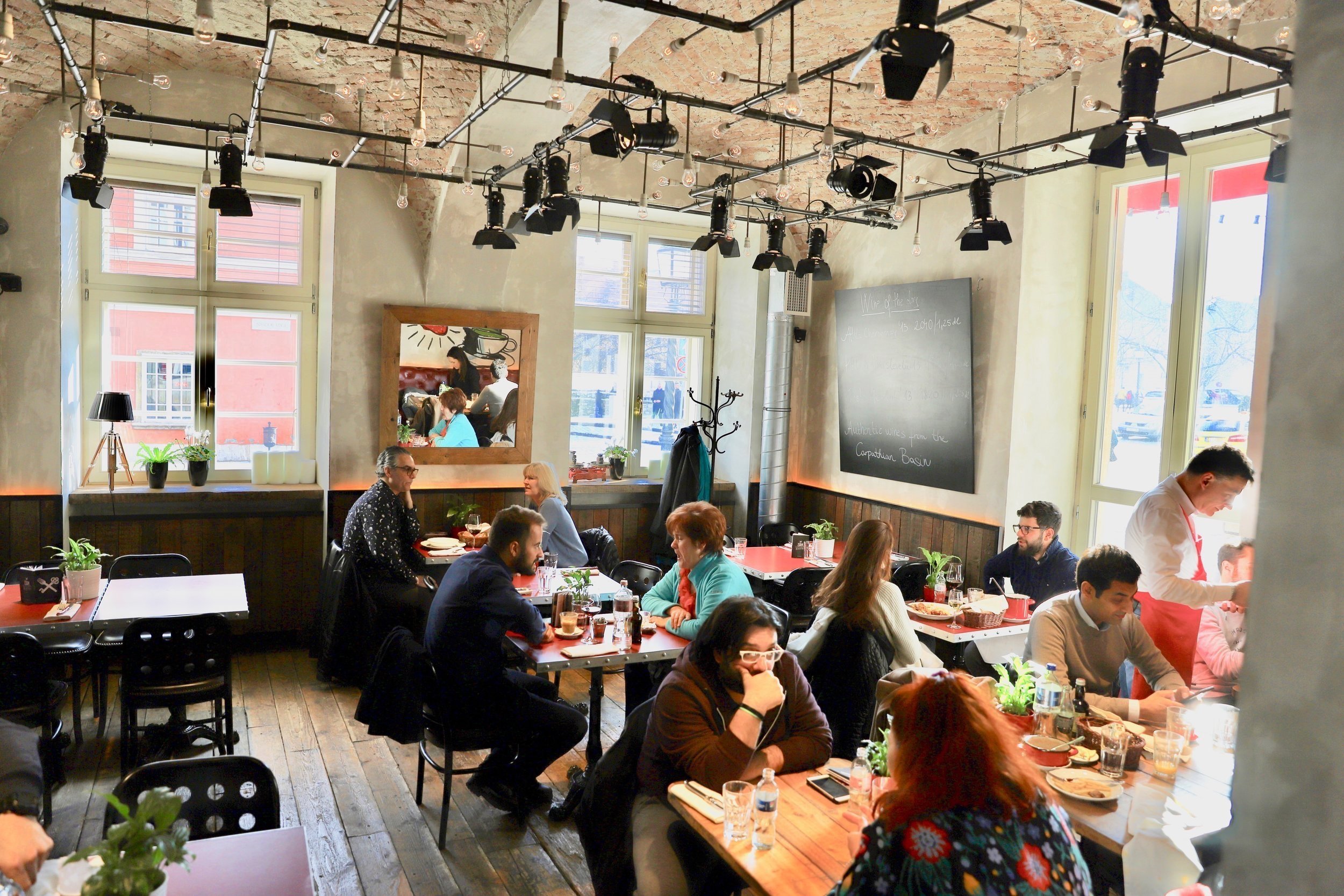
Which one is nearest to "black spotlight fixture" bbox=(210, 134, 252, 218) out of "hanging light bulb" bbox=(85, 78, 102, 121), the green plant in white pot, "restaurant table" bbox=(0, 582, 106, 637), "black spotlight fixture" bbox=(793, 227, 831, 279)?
"hanging light bulb" bbox=(85, 78, 102, 121)

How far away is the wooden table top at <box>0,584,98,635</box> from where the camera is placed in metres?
4.30

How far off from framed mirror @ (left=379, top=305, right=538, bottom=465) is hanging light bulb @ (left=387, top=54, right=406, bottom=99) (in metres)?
4.07

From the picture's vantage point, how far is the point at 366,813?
4.38 metres

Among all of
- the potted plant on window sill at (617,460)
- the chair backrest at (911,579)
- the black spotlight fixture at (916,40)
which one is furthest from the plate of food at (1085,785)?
the potted plant on window sill at (617,460)

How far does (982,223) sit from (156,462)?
236 inches

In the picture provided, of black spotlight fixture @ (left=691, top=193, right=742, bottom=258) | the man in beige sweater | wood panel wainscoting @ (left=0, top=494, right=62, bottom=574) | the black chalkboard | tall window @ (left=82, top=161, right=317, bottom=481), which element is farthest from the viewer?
tall window @ (left=82, top=161, right=317, bottom=481)

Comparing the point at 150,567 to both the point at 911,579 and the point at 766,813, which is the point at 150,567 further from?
the point at 911,579

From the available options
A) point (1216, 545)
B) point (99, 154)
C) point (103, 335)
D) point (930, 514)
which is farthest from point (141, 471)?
point (1216, 545)

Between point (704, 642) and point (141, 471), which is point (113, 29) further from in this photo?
point (704, 642)

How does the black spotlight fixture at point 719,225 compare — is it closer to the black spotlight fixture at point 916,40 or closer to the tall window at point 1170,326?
the tall window at point 1170,326

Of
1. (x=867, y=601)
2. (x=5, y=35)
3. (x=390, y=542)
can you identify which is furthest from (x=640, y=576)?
(x=5, y=35)

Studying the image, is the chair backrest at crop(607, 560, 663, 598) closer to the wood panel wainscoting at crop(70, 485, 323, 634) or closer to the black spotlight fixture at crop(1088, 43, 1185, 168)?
the wood panel wainscoting at crop(70, 485, 323, 634)

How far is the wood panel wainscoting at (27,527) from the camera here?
6258 mm

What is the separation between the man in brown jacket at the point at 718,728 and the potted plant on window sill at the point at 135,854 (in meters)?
1.42
